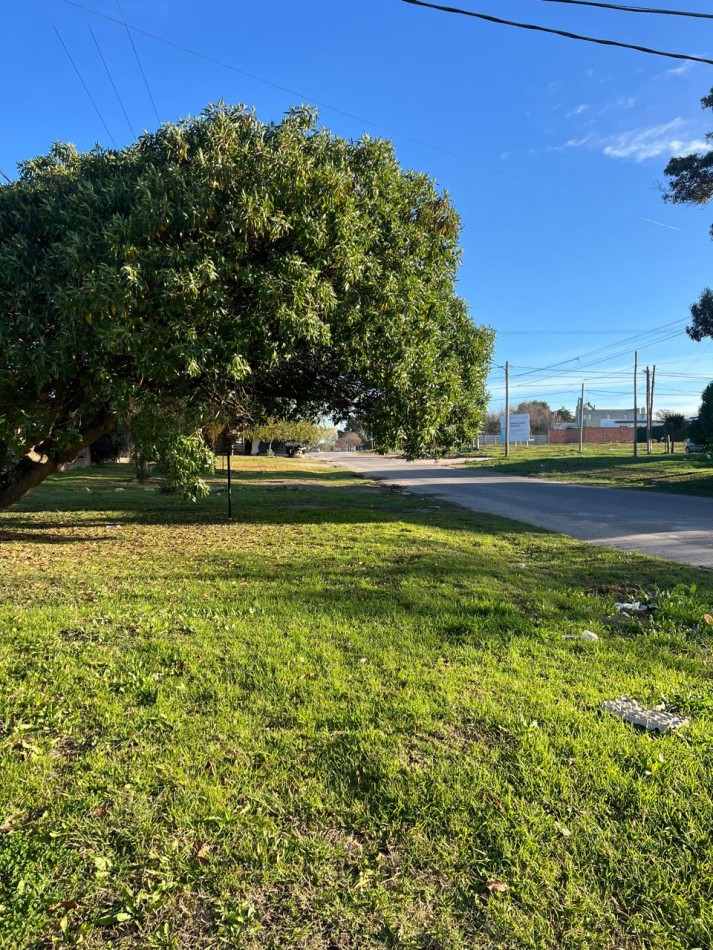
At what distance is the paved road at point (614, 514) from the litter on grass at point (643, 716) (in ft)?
17.3

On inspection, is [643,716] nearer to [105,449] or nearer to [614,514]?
[614,514]

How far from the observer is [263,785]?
259 centimetres

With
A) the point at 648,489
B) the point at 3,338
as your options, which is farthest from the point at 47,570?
the point at 648,489

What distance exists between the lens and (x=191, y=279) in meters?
6.53

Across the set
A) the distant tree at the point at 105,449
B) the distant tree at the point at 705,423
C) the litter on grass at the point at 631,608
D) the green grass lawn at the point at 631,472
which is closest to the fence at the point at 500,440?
the green grass lawn at the point at 631,472

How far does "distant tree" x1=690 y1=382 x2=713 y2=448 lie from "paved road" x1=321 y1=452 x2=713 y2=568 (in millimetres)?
4332

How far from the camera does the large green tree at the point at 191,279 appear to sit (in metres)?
6.71

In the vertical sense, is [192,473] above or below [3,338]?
below

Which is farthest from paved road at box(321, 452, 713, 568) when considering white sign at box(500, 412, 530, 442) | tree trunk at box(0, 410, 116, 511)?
white sign at box(500, 412, 530, 442)

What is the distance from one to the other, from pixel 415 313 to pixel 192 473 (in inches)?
173

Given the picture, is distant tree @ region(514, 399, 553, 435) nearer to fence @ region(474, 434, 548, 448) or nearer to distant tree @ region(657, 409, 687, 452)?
fence @ region(474, 434, 548, 448)

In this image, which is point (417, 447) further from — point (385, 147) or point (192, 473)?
point (385, 147)

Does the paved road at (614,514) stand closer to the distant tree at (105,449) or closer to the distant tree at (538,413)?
the distant tree at (105,449)

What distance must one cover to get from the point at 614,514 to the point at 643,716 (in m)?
11.0
